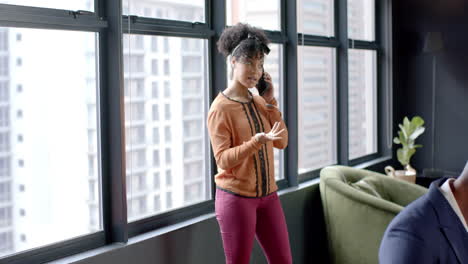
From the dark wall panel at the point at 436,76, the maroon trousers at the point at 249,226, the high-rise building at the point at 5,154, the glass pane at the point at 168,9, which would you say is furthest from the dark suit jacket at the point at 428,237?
the dark wall panel at the point at 436,76

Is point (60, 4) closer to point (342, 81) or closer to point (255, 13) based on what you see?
point (255, 13)

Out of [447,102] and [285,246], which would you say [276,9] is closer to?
[285,246]

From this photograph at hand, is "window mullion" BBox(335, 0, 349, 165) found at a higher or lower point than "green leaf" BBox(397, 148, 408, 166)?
higher

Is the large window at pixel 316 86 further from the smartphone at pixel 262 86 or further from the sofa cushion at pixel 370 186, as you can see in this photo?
the smartphone at pixel 262 86

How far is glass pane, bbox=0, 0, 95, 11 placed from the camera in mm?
2483

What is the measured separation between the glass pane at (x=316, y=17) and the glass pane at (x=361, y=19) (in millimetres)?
323

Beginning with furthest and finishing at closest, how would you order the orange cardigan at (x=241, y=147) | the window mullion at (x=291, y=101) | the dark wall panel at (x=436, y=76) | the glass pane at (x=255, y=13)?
the dark wall panel at (x=436, y=76) < the window mullion at (x=291, y=101) < the glass pane at (x=255, y=13) < the orange cardigan at (x=241, y=147)

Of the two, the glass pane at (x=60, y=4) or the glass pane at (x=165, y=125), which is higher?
the glass pane at (x=60, y=4)

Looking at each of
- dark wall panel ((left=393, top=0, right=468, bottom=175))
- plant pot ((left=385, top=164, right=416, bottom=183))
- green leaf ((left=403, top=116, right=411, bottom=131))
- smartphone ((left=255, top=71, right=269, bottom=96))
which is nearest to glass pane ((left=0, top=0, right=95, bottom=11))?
smartphone ((left=255, top=71, right=269, bottom=96))

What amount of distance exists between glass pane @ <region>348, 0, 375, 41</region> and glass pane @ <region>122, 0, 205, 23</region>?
220 cm

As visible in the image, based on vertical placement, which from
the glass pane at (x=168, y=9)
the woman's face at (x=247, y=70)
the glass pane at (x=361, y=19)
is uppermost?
the glass pane at (x=361, y=19)

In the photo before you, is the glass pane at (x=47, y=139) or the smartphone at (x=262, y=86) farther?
the smartphone at (x=262, y=86)

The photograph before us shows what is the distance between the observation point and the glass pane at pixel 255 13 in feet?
12.1

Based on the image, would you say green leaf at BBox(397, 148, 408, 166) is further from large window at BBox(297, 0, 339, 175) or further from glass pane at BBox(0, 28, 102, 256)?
glass pane at BBox(0, 28, 102, 256)
